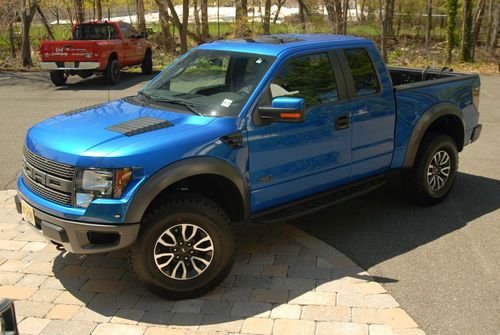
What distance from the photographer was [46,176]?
3701 millimetres

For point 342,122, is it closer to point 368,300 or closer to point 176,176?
point 368,300

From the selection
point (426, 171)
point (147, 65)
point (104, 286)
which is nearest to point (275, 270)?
point (104, 286)

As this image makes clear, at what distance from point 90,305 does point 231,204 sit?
126cm

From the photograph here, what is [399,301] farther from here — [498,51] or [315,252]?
[498,51]

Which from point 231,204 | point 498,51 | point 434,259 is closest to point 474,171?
point 434,259

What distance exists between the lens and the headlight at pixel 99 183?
3.44 metres

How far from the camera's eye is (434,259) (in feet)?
14.6

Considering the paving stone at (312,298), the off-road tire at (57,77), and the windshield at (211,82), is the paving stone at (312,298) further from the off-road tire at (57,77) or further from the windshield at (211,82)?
the off-road tire at (57,77)

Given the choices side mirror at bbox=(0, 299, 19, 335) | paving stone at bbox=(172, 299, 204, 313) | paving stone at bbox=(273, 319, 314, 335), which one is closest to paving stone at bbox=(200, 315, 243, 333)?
paving stone at bbox=(172, 299, 204, 313)

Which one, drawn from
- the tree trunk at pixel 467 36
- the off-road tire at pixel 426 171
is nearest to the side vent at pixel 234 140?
the off-road tire at pixel 426 171

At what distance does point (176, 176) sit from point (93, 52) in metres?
11.0

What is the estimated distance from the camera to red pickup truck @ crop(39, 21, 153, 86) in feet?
44.9

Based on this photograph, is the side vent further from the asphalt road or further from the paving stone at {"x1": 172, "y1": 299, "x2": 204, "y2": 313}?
the asphalt road

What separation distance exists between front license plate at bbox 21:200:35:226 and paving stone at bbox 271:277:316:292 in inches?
72.3
